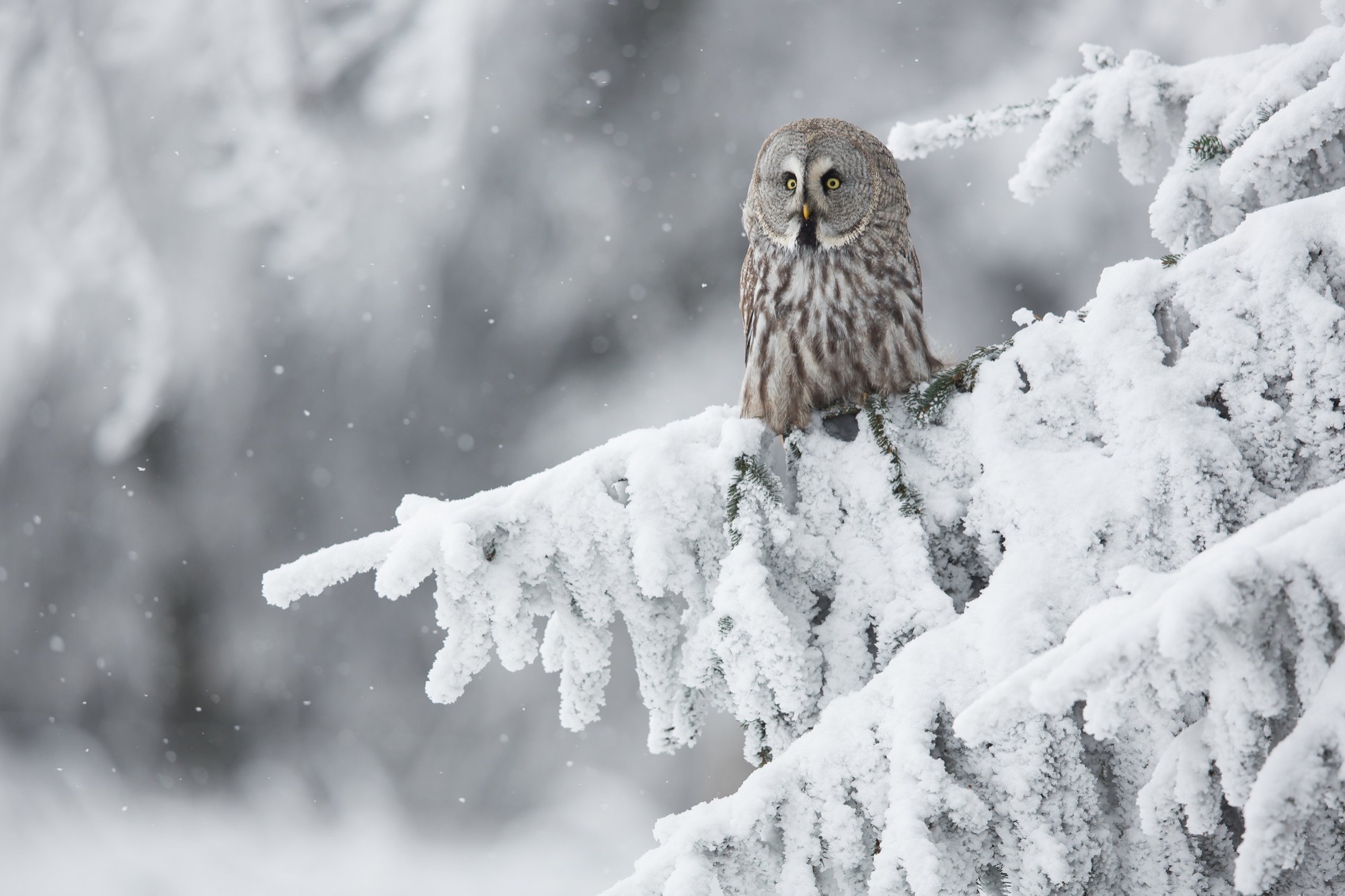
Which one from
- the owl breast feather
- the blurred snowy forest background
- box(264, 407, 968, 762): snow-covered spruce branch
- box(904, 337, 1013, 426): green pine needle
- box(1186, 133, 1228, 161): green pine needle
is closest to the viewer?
box(264, 407, 968, 762): snow-covered spruce branch

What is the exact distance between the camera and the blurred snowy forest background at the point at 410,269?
15.5 feet

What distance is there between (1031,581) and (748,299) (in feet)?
4.35

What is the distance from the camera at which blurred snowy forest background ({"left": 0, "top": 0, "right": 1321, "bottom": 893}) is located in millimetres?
4727

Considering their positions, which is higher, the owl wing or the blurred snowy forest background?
the blurred snowy forest background

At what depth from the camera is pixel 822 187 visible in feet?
7.45

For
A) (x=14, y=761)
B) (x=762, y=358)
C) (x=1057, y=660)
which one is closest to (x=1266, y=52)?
(x=762, y=358)

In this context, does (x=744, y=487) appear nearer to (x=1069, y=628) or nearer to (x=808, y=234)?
(x=1069, y=628)

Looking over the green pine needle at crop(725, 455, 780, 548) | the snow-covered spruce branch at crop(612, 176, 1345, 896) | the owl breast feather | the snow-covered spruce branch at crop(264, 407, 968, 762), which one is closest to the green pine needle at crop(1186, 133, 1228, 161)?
the snow-covered spruce branch at crop(612, 176, 1345, 896)

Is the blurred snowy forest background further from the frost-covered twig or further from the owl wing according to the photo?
the frost-covered twig

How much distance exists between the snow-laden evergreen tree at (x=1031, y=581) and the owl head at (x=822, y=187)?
2.25 ft

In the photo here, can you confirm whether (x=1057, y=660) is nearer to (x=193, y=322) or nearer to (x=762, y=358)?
(x=762, y=358)

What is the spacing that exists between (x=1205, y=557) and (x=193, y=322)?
509 cm

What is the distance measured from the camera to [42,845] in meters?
6.55

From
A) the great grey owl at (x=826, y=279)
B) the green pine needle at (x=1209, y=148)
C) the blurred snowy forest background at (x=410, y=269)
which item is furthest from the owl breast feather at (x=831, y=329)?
the blurred snowy forest background at (x=410, y=269)
